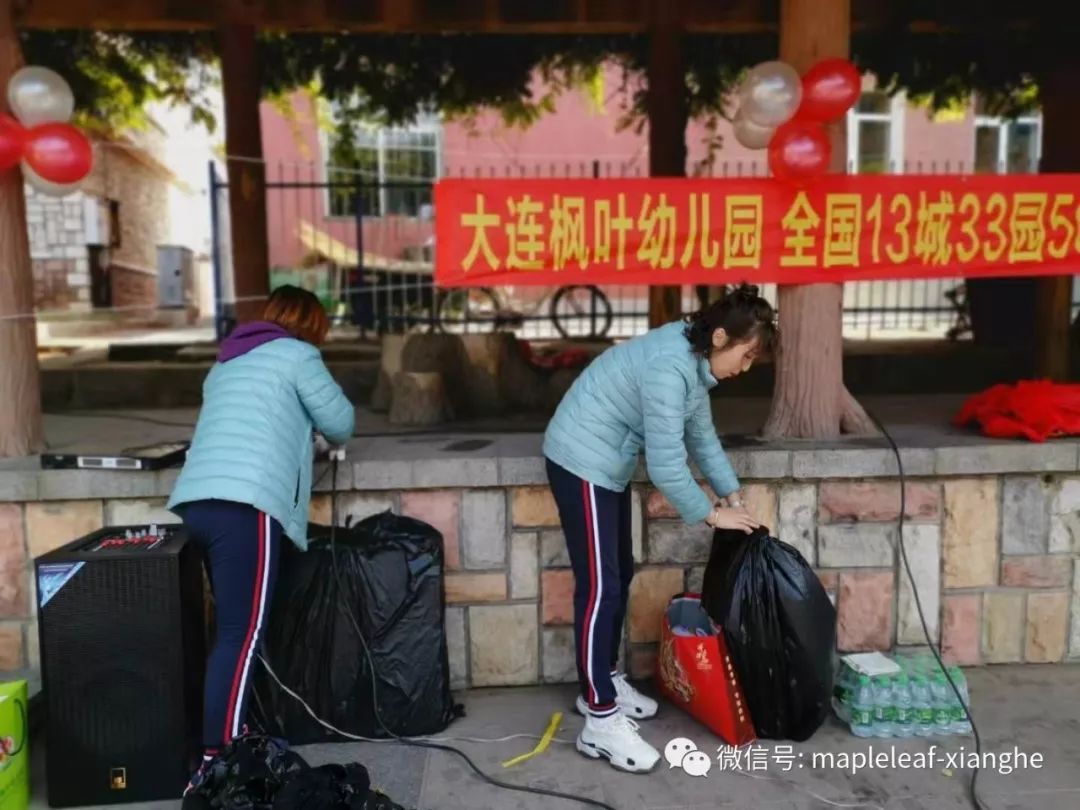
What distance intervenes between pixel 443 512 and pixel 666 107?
450cm

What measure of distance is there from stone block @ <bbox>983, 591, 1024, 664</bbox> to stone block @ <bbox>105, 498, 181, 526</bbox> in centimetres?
310

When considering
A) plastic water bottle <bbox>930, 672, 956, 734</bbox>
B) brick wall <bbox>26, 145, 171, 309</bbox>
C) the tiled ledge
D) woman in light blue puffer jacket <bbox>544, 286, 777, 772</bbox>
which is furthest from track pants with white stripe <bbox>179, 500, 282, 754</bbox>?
brick wall <bbox>26, 145, 171, 309</bbox>

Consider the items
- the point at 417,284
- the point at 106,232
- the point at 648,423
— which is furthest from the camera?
the point at 106,232

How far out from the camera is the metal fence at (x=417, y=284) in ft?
30.3

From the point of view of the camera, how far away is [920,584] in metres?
3.59

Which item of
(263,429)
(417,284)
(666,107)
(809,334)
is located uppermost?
(666,107)

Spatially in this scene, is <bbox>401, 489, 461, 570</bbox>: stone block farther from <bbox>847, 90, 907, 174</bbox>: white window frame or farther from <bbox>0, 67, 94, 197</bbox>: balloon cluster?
<bbox>847, 90, 907, 174</bbox>: white window frame

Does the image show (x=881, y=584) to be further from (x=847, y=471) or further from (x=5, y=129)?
(x=5, y=129)

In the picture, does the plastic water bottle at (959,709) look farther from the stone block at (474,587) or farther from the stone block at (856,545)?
the stone block at (474,587)

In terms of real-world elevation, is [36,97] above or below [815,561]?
above

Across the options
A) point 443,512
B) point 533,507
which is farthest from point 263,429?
point 533,507

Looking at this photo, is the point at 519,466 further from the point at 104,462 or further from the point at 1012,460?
the point at 1012,460

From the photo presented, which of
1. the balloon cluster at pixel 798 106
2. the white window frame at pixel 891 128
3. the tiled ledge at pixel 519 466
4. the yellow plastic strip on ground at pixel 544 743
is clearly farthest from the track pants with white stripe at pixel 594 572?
the white window frame at pixel 891 128

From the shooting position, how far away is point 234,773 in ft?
8.11
